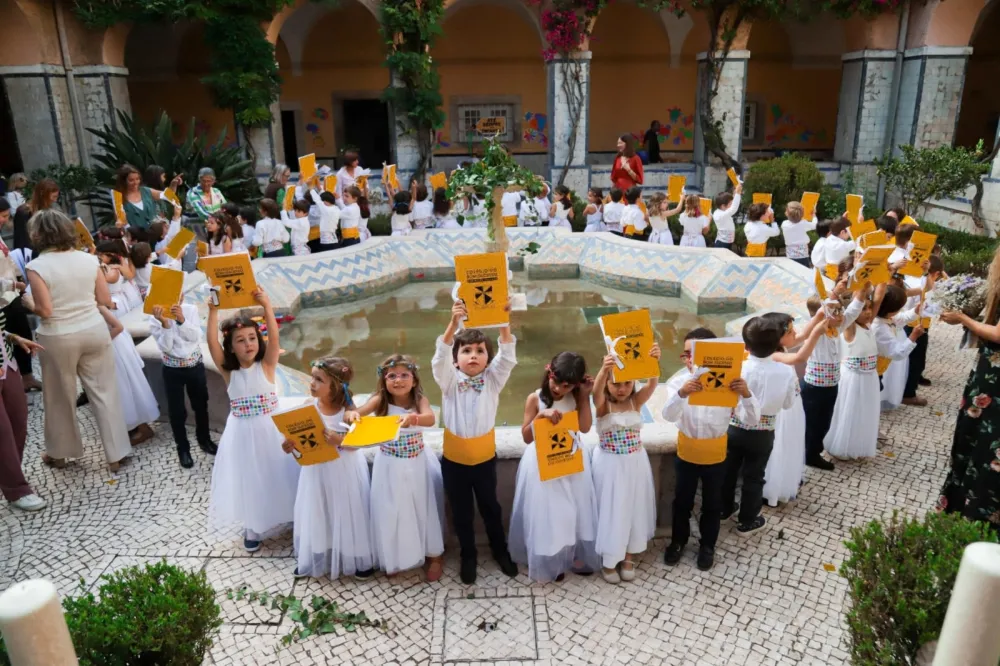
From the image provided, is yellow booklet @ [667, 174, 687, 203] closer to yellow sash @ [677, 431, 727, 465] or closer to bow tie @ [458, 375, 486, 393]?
yellow sash @ [677, 431, 727, 465]

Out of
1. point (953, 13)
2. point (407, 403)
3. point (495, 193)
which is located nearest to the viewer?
point (407, 403)

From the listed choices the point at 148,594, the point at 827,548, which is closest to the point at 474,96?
the point at 827,548

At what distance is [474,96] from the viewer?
17.4m

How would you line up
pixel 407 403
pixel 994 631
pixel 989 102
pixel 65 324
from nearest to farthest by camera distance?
pixel 994 631 → pixel 407 403 → pixel 65 324 → pixel 989 102

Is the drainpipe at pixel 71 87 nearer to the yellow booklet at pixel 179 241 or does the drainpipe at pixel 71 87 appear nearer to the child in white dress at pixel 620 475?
the yellow booklet at pixel 179 241

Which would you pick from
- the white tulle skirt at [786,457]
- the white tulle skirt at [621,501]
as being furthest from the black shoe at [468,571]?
the white tulle skirt at [786,457]

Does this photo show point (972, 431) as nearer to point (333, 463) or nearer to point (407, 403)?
point (407, 403)

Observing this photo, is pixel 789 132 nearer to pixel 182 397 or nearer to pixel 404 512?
pixel 182 397

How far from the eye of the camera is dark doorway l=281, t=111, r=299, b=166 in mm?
17484

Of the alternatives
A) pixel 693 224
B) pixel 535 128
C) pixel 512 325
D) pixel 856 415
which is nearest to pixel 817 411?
pixel 856 415

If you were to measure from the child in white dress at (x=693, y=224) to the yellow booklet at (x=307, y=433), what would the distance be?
6.90m

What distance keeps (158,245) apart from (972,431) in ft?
22.4

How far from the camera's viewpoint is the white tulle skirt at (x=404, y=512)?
12.0 ft

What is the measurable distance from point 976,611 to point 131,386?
17.1 ft
